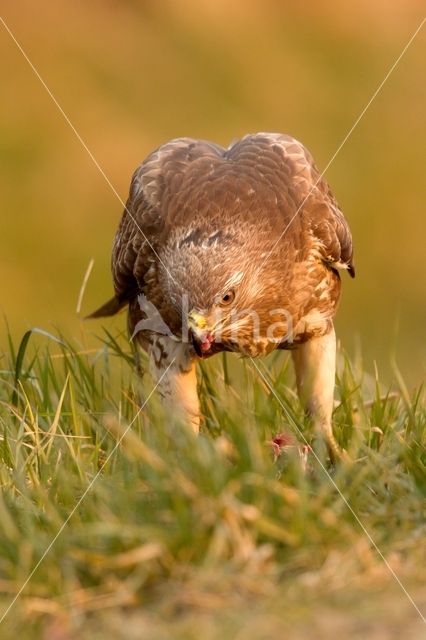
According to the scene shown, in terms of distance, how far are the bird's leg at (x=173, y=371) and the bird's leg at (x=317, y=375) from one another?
1.67ft


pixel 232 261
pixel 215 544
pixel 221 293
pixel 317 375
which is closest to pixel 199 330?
pixel 221 293

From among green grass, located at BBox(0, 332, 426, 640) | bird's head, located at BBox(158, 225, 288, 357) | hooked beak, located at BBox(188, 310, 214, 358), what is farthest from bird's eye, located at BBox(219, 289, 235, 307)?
green grass, located at BBox(0, 332, 426, 640)

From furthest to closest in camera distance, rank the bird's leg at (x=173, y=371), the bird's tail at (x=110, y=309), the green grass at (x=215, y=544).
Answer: the bird's tail at (x=110, y=309), the bird's leg at (x=173, y=371), the green grass at (x=215, y=544)

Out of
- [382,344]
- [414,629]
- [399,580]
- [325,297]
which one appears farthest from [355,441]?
[382,344]

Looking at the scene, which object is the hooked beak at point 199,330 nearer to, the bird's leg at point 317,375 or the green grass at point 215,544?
the bird's leg at point 317,375

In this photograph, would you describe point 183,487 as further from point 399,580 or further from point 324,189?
point 324,189

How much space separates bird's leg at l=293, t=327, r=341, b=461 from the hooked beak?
548mm

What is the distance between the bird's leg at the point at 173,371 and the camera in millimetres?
5941

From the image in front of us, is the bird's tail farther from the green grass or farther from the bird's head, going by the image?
the green grass

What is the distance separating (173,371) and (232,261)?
→ 30.0 inches

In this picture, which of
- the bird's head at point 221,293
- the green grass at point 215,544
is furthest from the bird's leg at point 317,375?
the green grass at point 215,544

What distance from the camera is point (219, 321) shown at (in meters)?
5.52

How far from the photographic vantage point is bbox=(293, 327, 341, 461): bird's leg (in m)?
5.73

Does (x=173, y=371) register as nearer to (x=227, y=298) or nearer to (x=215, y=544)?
(x=227, y=298)
